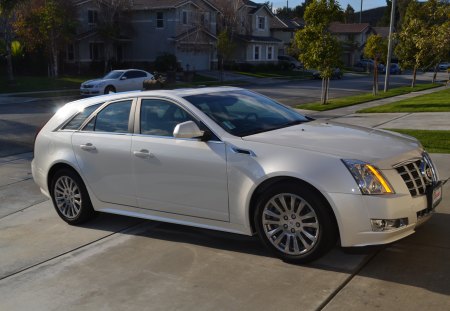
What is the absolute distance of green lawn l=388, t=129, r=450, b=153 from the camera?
9812mm

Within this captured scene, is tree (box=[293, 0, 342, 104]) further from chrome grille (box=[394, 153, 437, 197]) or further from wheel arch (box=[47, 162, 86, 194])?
chrome grille (box=[394, 153, 437, 197])

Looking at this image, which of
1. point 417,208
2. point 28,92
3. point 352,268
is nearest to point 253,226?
point 352,268

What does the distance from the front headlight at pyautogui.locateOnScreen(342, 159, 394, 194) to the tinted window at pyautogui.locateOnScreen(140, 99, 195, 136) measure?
5.84 ft

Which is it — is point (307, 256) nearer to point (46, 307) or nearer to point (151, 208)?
point (151, 208)

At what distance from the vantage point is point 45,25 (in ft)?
118

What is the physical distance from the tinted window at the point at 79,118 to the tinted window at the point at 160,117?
2.56 ft

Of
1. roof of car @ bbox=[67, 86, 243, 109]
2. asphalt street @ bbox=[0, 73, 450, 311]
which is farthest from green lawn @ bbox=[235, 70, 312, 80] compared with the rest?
asphalt street @ bbox=[0, 73, 450, 311]

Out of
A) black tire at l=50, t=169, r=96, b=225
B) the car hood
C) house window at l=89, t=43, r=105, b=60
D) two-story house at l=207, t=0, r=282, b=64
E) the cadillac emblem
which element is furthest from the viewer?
two-story house at l=207, t=0, r=282, b=64

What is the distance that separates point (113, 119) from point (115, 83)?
22.3 m

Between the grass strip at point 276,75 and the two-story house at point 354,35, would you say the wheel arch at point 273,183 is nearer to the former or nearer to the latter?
the grass strip at point 276,75

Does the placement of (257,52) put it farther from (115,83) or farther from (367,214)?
(367,214)

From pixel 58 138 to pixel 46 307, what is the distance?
2.61 meters

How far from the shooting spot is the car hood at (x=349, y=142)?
460cm

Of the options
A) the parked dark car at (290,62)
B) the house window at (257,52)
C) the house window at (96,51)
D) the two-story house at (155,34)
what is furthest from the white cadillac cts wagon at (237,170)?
the parked dark car at (290,62)
